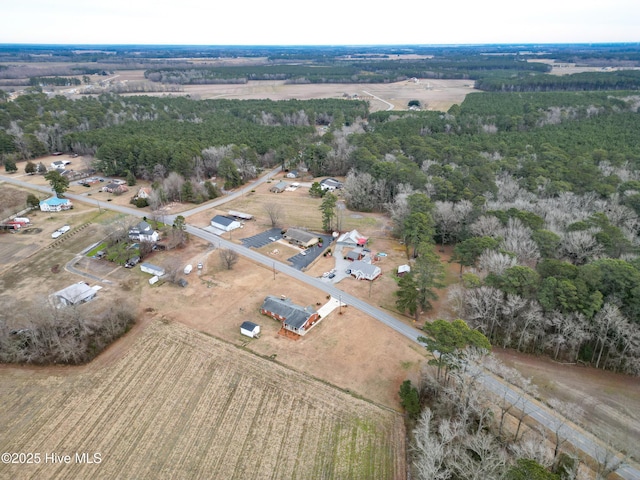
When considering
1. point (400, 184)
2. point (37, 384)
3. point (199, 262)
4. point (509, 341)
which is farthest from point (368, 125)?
point (37, 384)

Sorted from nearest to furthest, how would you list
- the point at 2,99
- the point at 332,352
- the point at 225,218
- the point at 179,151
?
the point at 332,352, the point at 225,218, the point at 179,151, the point at 2,99

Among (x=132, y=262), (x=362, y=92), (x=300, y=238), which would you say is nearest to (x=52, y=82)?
(x=362, y=92)

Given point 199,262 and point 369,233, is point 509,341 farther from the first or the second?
point 199,262

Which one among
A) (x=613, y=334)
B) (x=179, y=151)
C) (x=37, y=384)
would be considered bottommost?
Answer: (x=37, y=384)

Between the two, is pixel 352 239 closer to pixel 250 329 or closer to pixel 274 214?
pixel 274 214

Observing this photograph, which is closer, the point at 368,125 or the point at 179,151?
the point at 179,151

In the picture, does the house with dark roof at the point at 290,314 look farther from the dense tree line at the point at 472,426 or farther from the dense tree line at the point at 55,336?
the dense tree line at the point at 55,336
